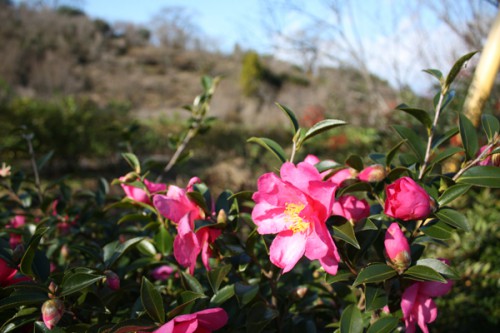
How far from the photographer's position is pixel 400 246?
64cm

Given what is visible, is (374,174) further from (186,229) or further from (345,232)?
(186,229)

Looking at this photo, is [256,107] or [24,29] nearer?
[256,107]

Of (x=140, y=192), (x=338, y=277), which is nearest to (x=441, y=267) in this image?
(x=338, y=277)

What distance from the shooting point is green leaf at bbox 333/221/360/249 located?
1.94 feet

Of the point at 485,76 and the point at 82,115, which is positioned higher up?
the point at 485,76

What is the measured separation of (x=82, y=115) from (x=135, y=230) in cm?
599

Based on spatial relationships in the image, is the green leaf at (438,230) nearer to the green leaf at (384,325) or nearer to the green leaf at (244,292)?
the green leaf at (384,325)

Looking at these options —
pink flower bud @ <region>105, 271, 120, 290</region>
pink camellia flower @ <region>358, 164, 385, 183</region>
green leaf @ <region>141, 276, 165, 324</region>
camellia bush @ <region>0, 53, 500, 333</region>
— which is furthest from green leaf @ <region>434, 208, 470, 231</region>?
pink flower bud @ <region>105, 271, 120, 290</region>

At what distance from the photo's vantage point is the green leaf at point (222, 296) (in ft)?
2.36

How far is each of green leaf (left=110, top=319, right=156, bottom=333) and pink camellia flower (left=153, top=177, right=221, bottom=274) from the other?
138 millimetres

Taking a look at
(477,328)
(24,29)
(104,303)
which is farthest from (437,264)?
(24,29)

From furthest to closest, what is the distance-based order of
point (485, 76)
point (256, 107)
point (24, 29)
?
1. point (24, 29)
2. point (256, 107)
3. point (485, 76)

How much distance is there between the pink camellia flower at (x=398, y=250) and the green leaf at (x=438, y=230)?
0.18ft

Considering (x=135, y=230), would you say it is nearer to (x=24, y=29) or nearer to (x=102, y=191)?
(x=102, y=191)
